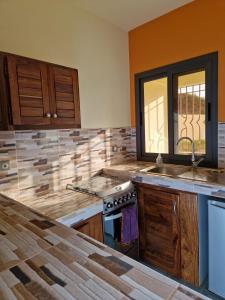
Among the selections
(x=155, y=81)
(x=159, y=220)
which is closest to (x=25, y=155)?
(x=159, y=220)

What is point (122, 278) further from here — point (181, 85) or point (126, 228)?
point (181, 85)

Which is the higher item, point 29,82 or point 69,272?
point 29,82

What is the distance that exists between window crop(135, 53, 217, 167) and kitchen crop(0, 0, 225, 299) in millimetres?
12

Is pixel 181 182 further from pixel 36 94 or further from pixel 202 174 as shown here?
pixel 36 94

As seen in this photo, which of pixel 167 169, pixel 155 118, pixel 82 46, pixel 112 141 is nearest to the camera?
pixel 82 46

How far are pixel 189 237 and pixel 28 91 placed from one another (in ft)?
5.72

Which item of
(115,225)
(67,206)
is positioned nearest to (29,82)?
(67,206)

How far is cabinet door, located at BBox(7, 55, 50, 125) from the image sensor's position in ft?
4.28

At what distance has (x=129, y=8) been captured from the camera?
217cm

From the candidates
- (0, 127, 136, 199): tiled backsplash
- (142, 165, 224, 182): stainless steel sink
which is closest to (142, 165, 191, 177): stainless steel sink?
(142, 165, 224, 182): stainless steel sink

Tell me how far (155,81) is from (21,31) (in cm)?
164

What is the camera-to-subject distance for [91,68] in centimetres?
229

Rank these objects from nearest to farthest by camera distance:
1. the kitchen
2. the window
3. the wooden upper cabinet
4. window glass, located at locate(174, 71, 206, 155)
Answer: the kitchen → the wooden upper cabinet → the window → window glass, located at locate(174, 71, 206, 155)

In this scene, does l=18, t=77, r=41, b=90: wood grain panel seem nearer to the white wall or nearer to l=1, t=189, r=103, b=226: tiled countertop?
the white wall
